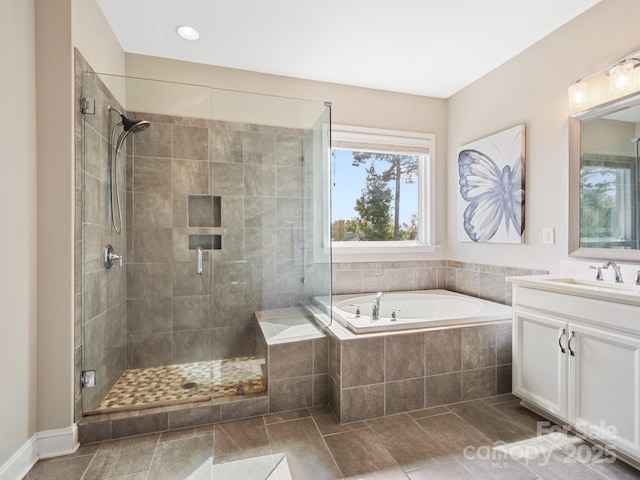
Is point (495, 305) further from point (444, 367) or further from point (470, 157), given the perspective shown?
point (470, 157)

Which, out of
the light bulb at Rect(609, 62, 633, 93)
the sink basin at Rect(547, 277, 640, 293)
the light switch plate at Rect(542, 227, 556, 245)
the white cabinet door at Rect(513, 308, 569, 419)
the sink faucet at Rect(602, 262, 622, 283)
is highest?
the light bulb at Rect(609, 62, 633, 93)

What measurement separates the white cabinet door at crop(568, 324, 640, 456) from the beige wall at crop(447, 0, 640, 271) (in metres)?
0.78

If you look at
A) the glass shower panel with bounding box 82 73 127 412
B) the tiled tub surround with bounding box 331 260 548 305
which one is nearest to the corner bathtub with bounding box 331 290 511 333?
the tiled tub surround with bounding box 331 260 548 305

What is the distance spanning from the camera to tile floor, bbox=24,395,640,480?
60.8 inches

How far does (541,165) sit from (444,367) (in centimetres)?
169

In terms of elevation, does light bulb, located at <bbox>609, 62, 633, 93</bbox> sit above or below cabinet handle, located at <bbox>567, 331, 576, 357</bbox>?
above

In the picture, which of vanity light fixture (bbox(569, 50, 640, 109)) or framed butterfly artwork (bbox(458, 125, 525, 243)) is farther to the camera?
framed butterfly artwork (bbox(458, 125, 525, 243))

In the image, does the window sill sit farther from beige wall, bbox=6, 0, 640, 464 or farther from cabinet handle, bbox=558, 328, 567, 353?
cabinet handle, bbox=558, 328, 567, 353

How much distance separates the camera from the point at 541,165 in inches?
97.4

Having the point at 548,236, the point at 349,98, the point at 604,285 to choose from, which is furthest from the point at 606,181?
the point at 349,98

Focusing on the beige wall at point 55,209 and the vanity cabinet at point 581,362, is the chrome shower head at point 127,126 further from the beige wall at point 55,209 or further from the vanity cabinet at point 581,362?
the vanity cabinet at point 581,362

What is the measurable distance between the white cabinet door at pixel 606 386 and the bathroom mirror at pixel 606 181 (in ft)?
1.97

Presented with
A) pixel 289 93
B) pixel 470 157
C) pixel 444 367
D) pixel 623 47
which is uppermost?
pixel 289 93

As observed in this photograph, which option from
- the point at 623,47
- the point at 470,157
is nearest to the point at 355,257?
the point at 470,157
